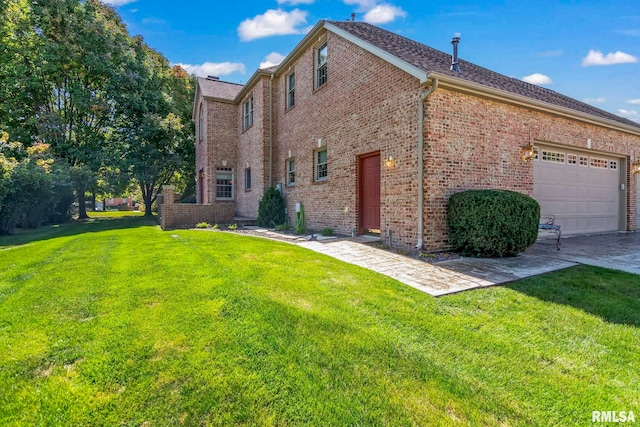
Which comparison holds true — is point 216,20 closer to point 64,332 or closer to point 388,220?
point 388,220

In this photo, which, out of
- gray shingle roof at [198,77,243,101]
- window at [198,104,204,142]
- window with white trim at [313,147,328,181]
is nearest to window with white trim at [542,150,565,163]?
window with white trim at [313,147,328,181]

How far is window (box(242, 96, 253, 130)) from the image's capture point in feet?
51.2

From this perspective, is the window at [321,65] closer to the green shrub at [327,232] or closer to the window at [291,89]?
the window at [291,89]

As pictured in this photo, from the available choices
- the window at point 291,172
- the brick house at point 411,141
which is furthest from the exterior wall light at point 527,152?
the window at point 291,172

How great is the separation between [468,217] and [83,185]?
1866 cm

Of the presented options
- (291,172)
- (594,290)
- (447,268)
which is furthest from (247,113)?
(594,290)

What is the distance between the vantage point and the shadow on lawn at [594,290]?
12.0ft

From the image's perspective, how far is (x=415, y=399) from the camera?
2.13 m

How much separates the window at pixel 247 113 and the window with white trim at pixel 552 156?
11837 mm

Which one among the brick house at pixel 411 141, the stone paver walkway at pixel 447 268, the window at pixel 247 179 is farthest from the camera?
the window at pixel 247 179

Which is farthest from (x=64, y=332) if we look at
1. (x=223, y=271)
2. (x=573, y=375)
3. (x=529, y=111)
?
(x=529, y=111)

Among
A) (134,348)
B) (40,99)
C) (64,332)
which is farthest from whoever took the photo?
(40,99)

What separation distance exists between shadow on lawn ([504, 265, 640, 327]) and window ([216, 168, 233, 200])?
50.6 ft

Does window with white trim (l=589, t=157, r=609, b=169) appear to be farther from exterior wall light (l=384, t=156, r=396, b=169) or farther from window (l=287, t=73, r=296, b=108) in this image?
window (l=287, t=73, r=296, b=108)
